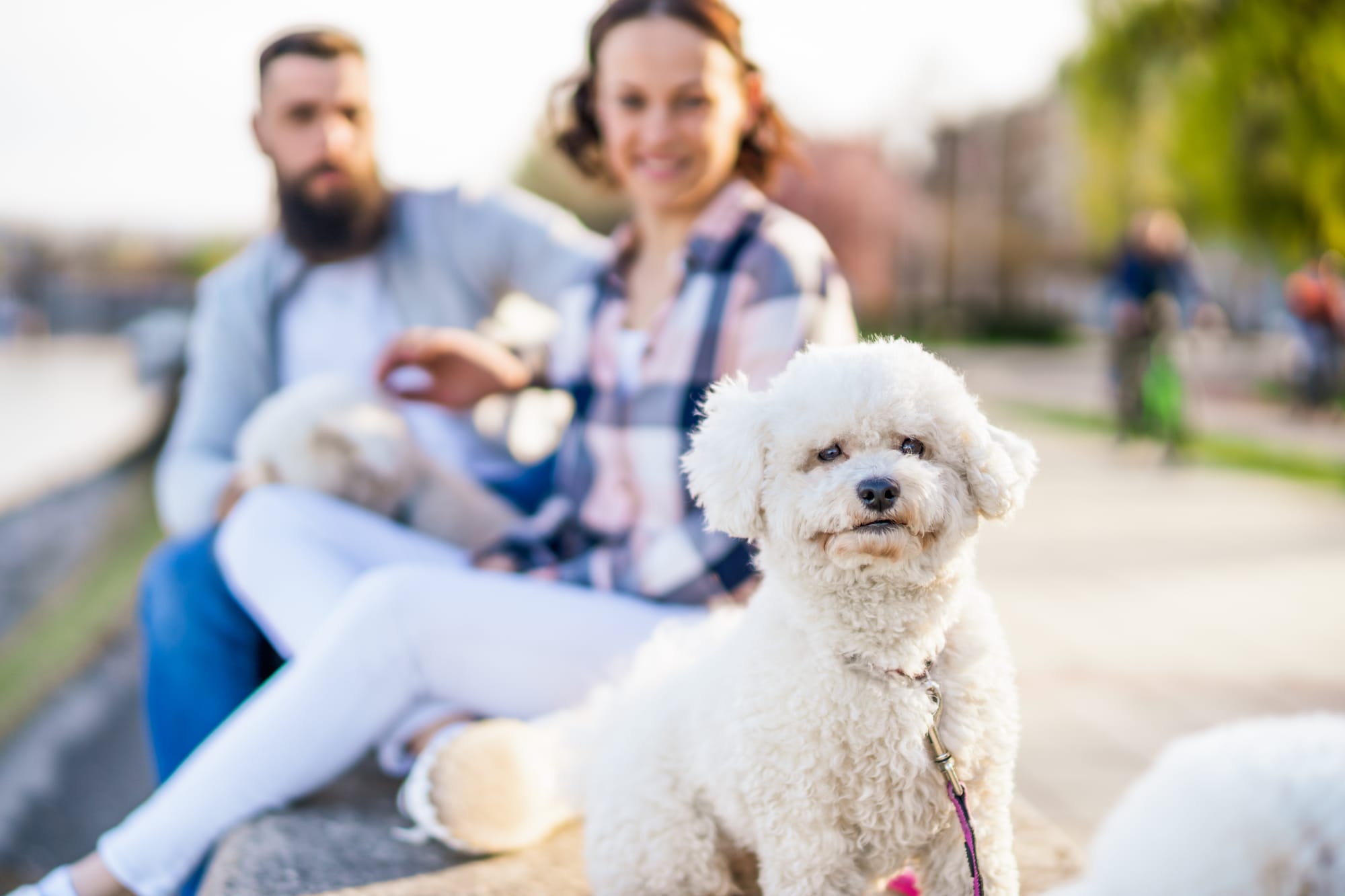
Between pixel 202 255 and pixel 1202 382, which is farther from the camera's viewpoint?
pixel 202 255

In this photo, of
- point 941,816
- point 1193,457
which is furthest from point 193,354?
point 1193,457

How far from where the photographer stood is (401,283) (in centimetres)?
325

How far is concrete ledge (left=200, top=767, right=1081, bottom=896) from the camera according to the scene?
77.2 inches

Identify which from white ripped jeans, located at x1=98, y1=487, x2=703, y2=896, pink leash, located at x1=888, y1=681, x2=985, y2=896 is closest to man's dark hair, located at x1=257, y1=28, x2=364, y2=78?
A: white ripped jeans, located at x1=98, y1=487, x2=703, y2=896

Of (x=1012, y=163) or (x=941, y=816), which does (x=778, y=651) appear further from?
(x=1012, y=163)

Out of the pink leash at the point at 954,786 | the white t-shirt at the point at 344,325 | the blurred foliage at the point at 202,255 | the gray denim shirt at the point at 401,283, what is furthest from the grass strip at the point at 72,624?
the blurred foliage at the point at 202,255

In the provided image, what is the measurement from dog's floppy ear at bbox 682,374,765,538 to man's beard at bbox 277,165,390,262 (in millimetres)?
1952

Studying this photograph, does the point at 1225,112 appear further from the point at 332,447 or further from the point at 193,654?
the point at 193,654

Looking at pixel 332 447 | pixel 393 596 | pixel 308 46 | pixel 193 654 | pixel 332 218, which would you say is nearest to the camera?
pixel 393 596

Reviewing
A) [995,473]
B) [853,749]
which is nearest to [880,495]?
[995,473]

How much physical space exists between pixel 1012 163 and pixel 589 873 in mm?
50263

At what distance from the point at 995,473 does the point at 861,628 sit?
0.90ft

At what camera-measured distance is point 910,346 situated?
1.54 meters

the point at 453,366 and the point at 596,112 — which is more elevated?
the point at 596,112
